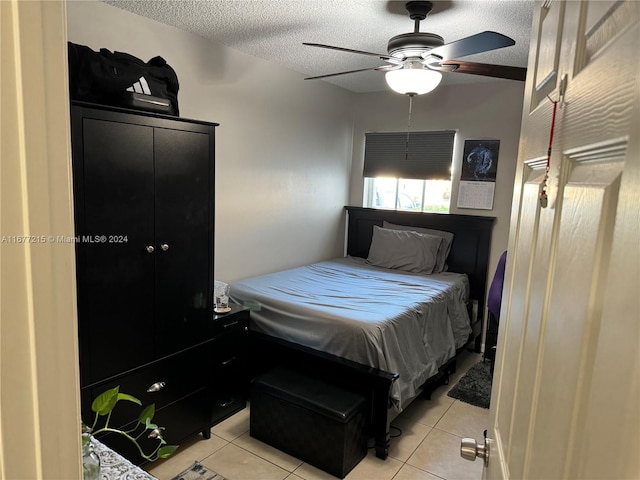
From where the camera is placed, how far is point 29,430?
0.45 m

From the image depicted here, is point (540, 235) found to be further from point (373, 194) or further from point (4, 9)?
point (373, 194)

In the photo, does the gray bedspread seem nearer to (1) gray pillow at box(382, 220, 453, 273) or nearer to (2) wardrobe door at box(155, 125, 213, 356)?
(1) gray pillow at box(382, 220, 453, 273)

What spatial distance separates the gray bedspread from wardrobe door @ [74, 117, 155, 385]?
0.97m

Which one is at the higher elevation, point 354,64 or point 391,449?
point 354,64

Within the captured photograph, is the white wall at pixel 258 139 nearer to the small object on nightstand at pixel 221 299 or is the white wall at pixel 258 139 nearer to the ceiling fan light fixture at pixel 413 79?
the small object on nightstand at pixel 221 299

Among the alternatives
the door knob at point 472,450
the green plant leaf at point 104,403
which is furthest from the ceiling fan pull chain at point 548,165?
the green plant leaf at point 104,403

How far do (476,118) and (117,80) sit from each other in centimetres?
322

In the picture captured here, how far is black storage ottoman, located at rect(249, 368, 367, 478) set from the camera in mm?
2295

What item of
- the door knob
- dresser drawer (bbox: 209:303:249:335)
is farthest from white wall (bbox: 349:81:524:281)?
the door knob

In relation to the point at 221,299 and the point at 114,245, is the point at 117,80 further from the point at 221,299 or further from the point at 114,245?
the point at 221,299

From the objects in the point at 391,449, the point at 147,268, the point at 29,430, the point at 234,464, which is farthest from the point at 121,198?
the point at 391,449

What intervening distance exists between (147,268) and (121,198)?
385 millimetres

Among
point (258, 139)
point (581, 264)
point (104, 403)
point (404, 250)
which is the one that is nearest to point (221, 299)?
point (258, 139)

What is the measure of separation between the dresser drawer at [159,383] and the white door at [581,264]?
1.84m
